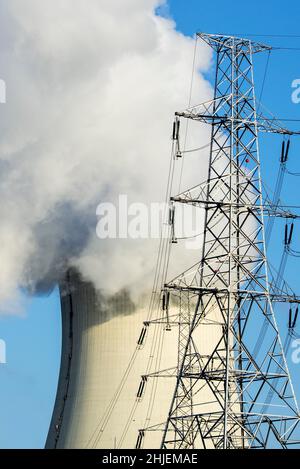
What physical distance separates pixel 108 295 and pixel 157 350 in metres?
3.52

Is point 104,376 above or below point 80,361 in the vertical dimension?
Answer: below

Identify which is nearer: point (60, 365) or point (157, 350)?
point (157, 350)

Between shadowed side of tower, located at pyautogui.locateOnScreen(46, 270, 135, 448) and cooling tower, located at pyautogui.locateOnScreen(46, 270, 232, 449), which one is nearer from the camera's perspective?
cooling tower, located at pyautogui.locateOnScreen(46, 270, 232, 449)

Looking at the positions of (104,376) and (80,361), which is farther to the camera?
(80,361)

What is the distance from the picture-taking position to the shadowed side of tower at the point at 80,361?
128 feet

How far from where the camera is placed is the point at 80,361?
1580 inches

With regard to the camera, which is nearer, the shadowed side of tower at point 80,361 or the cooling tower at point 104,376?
the cooling tower at point 104,376

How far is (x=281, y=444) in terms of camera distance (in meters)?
26.5

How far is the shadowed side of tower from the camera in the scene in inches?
1538
